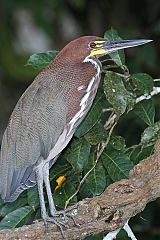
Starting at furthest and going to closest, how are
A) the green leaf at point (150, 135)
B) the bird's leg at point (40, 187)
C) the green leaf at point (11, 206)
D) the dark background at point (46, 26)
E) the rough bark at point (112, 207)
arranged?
the dark background at point (46, 26) → the green leaf at point (11, 206) → the green leaf at point (150, 135) → the bird's leg at point (40, 187) → the rough bark at point (112, 207)

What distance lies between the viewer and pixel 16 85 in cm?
542

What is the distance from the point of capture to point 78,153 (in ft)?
8.39

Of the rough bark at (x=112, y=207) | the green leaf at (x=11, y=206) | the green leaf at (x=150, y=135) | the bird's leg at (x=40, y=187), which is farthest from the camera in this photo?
the green leaf at (x=11, y=206)

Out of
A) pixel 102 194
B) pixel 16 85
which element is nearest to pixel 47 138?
pixel 102 194

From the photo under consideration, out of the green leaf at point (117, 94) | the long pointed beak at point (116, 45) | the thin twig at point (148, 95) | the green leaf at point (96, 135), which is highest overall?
the long pointed beak at point (116, 45)

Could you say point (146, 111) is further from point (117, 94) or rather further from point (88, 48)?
point (88, 48)

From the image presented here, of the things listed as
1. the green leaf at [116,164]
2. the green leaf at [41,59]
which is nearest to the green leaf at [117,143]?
the green leaf at [116,164]

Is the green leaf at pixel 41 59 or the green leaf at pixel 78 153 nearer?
the green leaf at pixel 78 153

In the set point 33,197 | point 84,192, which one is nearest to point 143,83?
point 84,192

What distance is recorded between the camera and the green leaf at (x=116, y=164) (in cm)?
255

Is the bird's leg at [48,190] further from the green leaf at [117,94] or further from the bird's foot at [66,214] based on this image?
the green leaf at [117,94]

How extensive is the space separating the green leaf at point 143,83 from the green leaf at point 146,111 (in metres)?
Result: 0.09

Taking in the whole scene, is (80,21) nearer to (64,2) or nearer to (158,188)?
(64,2)

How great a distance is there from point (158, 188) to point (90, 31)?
2921mm
